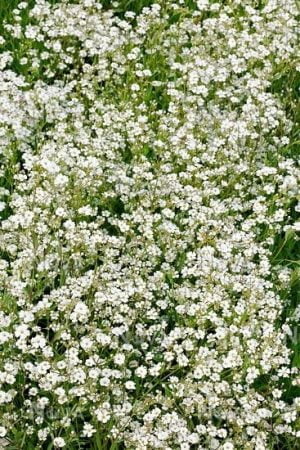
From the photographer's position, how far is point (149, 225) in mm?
5973

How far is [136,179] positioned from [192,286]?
100 centimetres

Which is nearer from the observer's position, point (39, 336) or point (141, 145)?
point (39, 336)

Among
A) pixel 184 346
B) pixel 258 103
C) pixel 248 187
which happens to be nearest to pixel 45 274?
pixel 184 346

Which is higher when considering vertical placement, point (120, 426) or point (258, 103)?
point (258, 103)

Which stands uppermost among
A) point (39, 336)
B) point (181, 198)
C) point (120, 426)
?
point (181, 198)

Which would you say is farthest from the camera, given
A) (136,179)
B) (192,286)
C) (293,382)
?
(136,179)

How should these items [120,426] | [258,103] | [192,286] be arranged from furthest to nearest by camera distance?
[258,103] → [192,286] → [120,426]

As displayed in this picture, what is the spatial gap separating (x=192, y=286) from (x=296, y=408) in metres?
1.03

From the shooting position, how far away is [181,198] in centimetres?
637

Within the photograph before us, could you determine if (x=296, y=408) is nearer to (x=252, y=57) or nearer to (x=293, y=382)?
(x=293, y=382)

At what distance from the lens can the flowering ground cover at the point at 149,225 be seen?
509 centimetres

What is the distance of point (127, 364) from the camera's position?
5375 millimetres

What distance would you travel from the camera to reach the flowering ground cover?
5090 mm

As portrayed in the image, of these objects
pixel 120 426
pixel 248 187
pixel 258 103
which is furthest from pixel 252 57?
pixel 120 426
